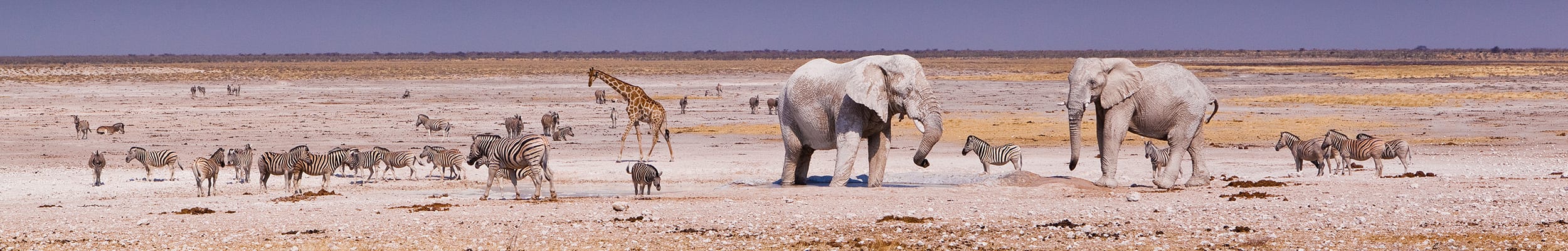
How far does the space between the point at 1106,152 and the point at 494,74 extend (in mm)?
60748

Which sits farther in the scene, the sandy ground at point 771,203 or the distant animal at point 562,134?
the distant animal at point 562,134

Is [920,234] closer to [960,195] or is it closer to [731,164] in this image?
[960,195]

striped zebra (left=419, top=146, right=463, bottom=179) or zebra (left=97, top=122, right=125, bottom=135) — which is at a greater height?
striped zebra (left=419, top=146, right=463, bottom=179)

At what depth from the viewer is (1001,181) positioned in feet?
49.2

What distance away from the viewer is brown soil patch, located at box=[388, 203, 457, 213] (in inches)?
495

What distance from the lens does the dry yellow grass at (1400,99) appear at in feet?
126

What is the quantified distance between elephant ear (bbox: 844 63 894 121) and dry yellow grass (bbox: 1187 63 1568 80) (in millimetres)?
55774

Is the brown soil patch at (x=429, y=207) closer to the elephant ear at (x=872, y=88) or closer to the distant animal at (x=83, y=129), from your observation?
the elephant ear at (x=872, y=88)

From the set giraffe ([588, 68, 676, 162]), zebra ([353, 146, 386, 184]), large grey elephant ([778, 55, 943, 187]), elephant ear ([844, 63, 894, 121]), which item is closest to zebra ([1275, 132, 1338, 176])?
large grey elephant ([778, 55, 943, 187])

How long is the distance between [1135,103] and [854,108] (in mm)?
2720

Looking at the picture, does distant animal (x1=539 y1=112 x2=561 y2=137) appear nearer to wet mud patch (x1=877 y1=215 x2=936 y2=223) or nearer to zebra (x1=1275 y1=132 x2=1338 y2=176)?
zebra (x1=1275 y1=132 x2=1338 y2=176)

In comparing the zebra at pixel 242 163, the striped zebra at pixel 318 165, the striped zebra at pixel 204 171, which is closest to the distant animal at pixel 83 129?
the zebra at pixel 242 163

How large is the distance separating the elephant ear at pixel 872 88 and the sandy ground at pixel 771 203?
0.79 m

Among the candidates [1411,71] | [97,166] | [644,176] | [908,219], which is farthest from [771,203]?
[1411,71]
